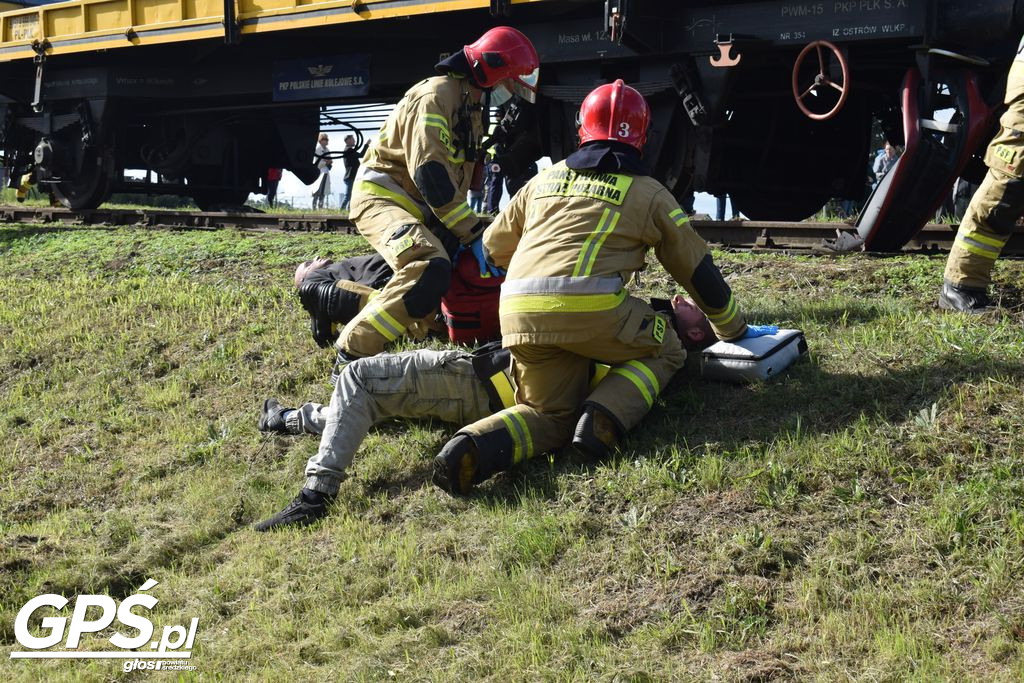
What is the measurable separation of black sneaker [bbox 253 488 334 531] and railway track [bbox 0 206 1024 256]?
14.4 feet

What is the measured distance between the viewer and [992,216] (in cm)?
564

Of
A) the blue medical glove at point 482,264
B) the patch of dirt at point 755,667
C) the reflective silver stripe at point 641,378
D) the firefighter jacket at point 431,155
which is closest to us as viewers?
the patch of dirt at point 755,667

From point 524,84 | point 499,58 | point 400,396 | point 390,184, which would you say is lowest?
point 400,396

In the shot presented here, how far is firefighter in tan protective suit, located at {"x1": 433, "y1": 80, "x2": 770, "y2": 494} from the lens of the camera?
4.54 metres

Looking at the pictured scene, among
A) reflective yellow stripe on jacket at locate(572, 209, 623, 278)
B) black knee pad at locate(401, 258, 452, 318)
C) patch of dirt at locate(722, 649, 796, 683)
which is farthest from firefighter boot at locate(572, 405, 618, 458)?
black knee pad at locate(401, 258, 452, 318)

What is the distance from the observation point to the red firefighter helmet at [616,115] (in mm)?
4723

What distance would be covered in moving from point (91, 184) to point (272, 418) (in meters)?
9.36

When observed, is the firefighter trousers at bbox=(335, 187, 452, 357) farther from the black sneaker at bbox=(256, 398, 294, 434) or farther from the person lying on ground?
the person lying on ground

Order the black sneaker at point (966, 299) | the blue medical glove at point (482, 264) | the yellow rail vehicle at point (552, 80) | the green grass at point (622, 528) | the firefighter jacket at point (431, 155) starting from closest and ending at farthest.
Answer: the green grass at point (622, 528) < the black sneaker at point (966, 299) < the firefighter jacket at point (431, 155) < the blue medical glove at point (482, 264) < the yellow rail vehicle at point (552, 80)

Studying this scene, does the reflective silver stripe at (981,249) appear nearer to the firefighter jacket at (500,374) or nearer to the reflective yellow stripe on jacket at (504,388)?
the firefighter jacket at (500,374)

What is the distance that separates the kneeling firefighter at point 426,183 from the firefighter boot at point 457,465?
4.49 ft

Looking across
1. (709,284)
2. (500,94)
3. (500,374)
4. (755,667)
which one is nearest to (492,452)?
(500,374)

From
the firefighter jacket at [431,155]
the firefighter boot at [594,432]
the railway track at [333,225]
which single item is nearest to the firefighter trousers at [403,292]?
the firefighter jacket at [431,155]

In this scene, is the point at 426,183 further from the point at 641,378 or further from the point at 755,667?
the point at 755,667
